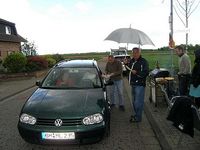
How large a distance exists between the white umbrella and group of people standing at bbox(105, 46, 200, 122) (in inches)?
34.2

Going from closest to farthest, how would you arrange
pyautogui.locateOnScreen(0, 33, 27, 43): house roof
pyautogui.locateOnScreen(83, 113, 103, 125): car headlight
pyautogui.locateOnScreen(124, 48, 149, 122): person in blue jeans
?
pyautogui.locateOnScreen(83, 113, 103, 125): car headlight → pyautogui.locateOnScreen(124, 48, 149, 122): person in blue jeans → pyautogui.locateOnScreen(0, 33, 27, 43): house roof

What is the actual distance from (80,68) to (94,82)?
715mm

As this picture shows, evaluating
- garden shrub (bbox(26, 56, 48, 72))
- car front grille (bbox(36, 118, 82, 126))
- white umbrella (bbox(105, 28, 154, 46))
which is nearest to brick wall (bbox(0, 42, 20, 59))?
garden shrub (bbox(26, 56, 48, 72))

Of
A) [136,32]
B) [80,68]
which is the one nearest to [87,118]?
[80,68]

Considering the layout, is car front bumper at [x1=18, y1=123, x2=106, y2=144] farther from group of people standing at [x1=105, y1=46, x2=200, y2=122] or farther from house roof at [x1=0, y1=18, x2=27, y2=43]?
house roof at [x1=0, y1=18, x2=27, y2=43]

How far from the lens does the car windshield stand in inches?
300

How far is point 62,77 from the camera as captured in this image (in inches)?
311

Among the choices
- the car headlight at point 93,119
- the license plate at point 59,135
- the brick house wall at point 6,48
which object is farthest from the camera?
the brick house wall at point 6,48

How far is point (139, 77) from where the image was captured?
26.8 feet

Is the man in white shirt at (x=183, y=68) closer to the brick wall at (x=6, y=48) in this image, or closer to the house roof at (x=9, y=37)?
the house roof at (x=9, y=37)

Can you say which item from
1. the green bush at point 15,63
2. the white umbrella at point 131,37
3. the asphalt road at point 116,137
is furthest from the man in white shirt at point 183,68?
the green bush at point 15,63

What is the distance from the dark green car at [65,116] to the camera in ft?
19.4

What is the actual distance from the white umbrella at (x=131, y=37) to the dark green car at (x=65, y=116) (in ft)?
11.3

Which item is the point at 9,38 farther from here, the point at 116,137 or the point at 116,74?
the point at 116,137
